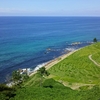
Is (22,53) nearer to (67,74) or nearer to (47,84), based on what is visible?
(67,74)

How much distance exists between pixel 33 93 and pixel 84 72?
180 feet

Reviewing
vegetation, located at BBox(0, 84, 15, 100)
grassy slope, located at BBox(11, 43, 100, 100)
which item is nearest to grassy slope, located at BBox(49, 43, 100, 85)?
grassy slope, located at BBox(11, 43, 100, 100)

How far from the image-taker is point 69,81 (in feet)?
290

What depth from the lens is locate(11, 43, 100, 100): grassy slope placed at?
171 feet

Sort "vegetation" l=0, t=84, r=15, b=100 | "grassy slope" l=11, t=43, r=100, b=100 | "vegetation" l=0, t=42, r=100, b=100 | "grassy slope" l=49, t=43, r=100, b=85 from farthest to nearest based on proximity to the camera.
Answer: "grassy slope" l=49, t=43, r=100, b=85 < "vegetation" l=0, t=42, r=100, b=100 < "grassy slope" l=11, t=43, r=100, b=100 < "vegetation" l=0, t=84, r=15, b=100

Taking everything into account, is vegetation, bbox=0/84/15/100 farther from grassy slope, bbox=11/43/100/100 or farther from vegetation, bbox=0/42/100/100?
grassy slope, bbox=11/43/100/100

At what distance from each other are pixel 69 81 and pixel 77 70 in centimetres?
2204

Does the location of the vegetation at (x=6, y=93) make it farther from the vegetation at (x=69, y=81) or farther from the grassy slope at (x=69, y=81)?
the grassy slope at (x=69, y=81)

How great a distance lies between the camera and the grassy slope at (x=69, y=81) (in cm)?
5203

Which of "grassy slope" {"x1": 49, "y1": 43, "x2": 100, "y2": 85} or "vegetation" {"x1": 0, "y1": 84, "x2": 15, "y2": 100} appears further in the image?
"grassy slope" {"x1": 49, "y1": 43, "x2": 100, "y2": 85}

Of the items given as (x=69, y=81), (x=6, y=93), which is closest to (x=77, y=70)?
(x=69, y=81)

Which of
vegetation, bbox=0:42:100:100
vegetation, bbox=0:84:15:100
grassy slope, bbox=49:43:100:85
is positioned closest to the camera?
vegetation, bbox=0:84:15:100

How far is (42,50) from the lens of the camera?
17100 cm

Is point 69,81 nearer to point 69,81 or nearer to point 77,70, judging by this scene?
point 69,81
